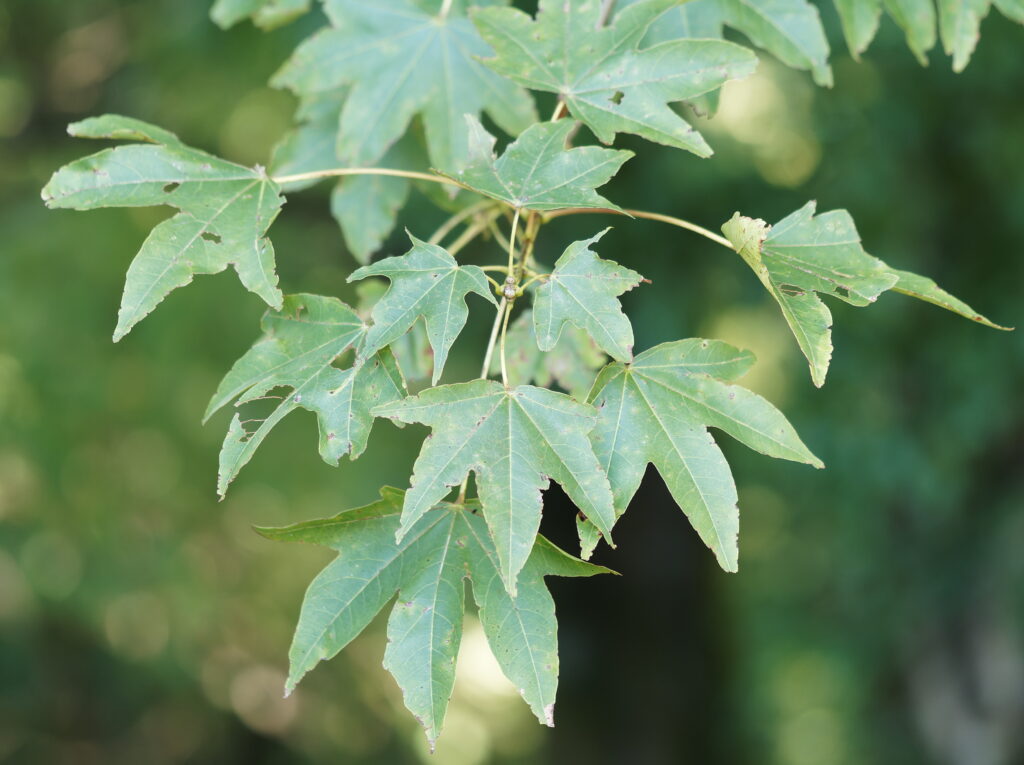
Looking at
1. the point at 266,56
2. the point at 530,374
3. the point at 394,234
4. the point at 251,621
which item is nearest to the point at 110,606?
the point at 251,621

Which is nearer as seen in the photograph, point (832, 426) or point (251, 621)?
point (832, 426)

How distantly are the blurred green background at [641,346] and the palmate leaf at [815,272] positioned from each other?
2.25 m

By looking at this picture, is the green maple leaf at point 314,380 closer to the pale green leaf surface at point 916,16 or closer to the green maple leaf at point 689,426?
the green maple leaf at point 689,426

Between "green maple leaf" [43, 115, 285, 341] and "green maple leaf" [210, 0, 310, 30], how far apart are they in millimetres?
456

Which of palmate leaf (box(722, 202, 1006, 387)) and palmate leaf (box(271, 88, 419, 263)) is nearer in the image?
palmate leaf (box(722, 202, 1006, 387))

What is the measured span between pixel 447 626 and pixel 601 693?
360cm

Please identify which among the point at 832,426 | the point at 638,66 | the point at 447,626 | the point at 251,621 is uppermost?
the point at 638,66

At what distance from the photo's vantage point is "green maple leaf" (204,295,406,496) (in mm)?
979

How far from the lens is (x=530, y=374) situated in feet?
4.08

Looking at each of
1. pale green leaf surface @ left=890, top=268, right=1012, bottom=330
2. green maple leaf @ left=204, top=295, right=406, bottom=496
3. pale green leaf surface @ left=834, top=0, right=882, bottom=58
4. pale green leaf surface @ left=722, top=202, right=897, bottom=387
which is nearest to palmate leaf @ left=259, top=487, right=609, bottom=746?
green maple leaf @ left=204, top=295, right=406, bottom=496

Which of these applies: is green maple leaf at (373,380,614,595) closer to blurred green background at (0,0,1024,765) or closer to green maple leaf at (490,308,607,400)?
green maple leaf at (490,308,607,400)

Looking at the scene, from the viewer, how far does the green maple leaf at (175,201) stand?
1.01 m

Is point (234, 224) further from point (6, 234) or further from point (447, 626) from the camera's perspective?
point (6, 234)

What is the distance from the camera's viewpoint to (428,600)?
986 millimetres
